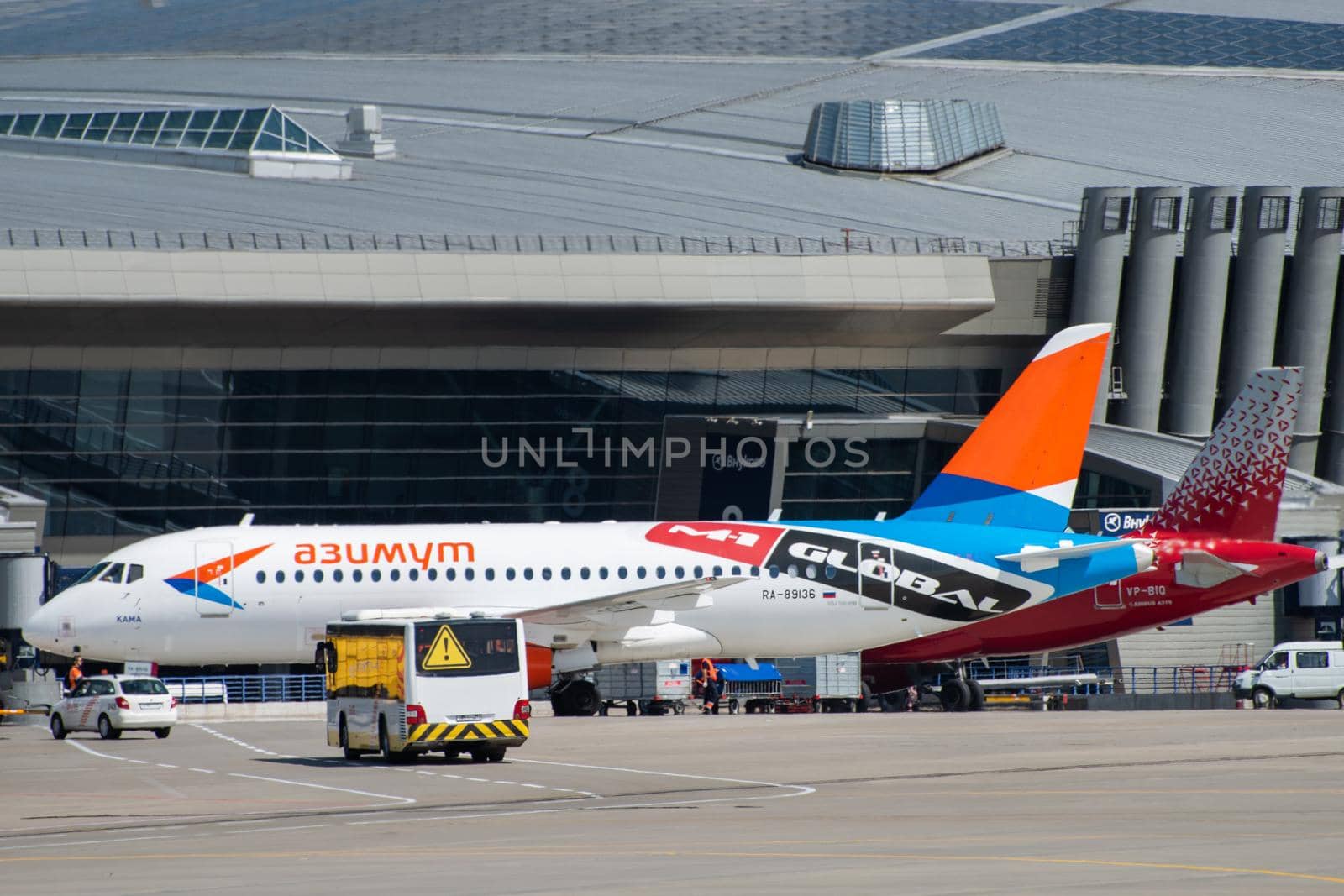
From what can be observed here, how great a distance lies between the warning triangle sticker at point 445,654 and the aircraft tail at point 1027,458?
19.3 meters

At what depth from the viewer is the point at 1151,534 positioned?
156ft

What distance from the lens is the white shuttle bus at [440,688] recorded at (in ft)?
97.6

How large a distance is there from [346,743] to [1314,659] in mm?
28718

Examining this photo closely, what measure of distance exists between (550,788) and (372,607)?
60.0 ft

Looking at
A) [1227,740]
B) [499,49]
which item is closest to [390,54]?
[499,49]

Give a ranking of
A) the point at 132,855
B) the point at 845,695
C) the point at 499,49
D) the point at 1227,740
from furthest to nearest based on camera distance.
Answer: the point at 499,49 < the point at 845,695 < the point at 1227,740 < the point at 132,855

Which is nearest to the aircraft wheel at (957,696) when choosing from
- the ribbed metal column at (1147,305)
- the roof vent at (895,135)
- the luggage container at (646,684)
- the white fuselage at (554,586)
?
the white fuselage at (554,586)

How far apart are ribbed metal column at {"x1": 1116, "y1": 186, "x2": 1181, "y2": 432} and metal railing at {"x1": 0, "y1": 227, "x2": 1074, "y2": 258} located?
106 inches

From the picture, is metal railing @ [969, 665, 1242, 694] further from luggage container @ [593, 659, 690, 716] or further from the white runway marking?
the white runway marking

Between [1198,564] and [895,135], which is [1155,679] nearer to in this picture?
[1198,564]

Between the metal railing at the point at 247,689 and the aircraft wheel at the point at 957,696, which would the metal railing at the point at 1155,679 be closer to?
the aircraft wheel at the point at 957,696

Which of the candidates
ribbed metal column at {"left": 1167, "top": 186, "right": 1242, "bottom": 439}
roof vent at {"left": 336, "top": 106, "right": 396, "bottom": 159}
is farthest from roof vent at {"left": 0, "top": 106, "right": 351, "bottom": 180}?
ribbed metal column at {"left": 1167, "top": 186, "right": 1242, "bottom": 439}

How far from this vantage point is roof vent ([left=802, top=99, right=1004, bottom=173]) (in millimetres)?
78188

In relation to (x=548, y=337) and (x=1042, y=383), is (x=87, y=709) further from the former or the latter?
(x=548, y=337)
